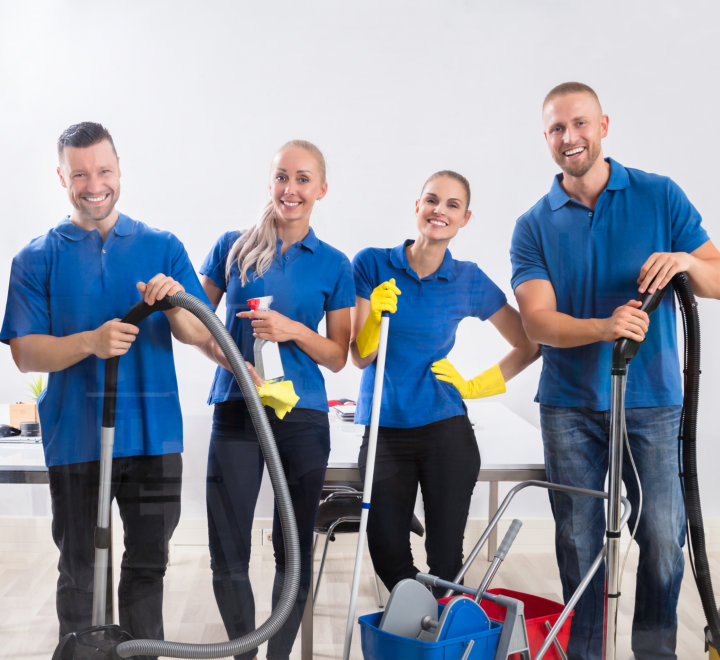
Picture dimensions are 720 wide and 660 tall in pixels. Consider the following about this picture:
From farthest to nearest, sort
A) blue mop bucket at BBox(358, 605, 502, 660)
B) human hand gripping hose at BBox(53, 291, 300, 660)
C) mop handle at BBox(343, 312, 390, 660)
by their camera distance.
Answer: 1. mop handle at BBox(343, 312, 390, 660)
2. human hand gripping hose at BBox(53, 291, 300, 660)
3. blue mop bucket at BBox(358, 605, 502, 660)

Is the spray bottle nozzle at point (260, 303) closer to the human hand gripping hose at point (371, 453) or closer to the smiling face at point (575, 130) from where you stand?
the human hand gripping hose at point (371, 453)

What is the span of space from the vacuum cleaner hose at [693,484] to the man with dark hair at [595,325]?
0.03 meters

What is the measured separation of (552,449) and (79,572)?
4.23 ft

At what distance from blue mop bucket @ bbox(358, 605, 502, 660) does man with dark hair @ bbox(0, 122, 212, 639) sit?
2.09ft

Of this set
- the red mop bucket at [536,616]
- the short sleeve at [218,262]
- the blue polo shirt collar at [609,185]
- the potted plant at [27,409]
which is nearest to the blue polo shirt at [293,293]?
the short sleeve at [218,262]

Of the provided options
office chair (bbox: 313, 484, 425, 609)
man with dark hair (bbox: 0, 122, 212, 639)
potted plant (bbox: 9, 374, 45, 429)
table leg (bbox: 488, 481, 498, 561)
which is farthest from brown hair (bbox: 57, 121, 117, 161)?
table leg (bbox: 488, 481, 498, 561)

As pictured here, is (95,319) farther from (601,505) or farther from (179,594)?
(601,505)

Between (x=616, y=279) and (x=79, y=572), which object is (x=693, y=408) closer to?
(x=616, y=279)

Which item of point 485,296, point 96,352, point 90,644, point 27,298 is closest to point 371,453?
point 485,296

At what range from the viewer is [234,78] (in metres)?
2.07

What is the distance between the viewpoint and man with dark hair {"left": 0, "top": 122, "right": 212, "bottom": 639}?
1948 millimetres

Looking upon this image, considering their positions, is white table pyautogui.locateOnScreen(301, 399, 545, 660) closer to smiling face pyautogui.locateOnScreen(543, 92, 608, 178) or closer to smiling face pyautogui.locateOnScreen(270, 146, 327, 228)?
smiling face pyautogui.locateOnScreen(270, 146, 327, 228)

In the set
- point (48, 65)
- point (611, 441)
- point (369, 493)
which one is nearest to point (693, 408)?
point (611, 441)

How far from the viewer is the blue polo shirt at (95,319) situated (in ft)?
6.39
